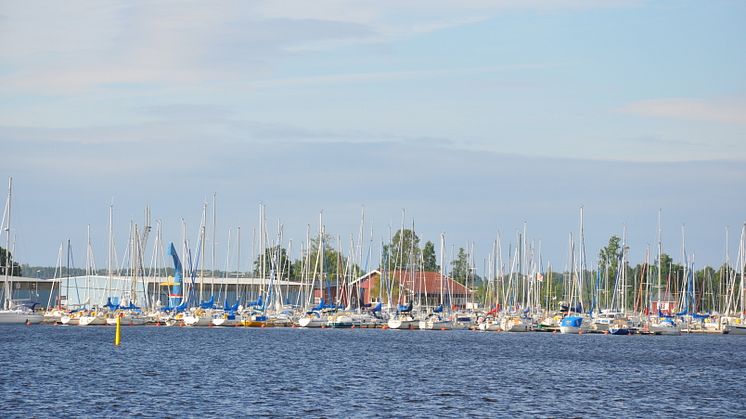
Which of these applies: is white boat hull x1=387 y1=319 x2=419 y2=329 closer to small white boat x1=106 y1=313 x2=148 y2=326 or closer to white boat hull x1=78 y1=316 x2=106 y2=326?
small white boat x1=106 y1=313 x2=148 y2=326

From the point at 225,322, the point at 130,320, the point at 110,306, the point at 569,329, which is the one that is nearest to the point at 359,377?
the point at 569,329

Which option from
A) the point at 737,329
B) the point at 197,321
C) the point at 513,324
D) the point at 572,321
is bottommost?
the point at 197,321

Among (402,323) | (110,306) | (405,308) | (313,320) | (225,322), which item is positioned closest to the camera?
(225,322)

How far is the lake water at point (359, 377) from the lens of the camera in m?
50.0

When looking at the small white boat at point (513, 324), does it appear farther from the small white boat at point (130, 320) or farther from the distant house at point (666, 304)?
the small white boat at point (130, 320)

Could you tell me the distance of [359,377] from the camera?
213ft

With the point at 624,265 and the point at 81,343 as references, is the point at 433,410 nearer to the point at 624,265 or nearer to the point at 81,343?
the point at 81,343

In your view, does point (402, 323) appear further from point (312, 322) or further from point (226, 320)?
point (226, 320)

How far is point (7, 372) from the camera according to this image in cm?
6412

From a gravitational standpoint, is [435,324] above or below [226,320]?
above

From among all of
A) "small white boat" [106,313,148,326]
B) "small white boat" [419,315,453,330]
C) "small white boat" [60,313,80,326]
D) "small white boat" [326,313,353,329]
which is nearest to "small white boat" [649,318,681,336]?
"small white boat" [419,315,453,330]

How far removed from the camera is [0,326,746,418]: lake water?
5003 centimetres

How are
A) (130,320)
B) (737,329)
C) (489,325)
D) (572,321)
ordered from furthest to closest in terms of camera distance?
(489,325), (130,320), (737,329), (572,321)

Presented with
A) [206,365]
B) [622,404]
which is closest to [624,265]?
[206,365]
